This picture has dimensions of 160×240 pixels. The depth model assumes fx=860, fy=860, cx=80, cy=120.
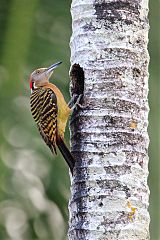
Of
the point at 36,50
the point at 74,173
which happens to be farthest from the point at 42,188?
the point at 74,173

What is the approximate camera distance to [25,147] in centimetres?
795

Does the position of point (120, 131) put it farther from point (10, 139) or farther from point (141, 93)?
point (10, 139)

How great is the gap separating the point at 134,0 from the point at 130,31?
23 cm

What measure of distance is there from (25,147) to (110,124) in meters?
2.77

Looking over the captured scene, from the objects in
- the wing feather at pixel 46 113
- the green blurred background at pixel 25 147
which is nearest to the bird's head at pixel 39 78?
the wing feather at pixel 46 113

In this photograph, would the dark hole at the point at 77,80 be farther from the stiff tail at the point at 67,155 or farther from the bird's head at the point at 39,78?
the bird's head at the point at 39,78

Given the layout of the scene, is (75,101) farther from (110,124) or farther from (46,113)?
(46,113)

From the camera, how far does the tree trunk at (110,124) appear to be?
5168mm

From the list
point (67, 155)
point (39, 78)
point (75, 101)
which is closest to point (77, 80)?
point (75, 101)

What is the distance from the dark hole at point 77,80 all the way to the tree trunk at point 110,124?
1.1 inches

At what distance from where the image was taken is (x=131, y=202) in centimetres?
519

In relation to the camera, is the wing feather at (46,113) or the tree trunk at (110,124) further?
→ the wing feather at (46,113)

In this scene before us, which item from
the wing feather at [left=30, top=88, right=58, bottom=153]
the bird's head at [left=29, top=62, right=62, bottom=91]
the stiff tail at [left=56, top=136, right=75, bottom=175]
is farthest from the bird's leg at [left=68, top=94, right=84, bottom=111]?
the bird's head at [left=29, top=62, right=62, bottom=91]

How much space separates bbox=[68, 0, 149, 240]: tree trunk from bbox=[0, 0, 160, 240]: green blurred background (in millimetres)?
2311
